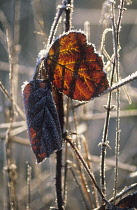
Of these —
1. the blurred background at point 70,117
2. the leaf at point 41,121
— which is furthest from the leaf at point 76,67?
the blurred background at point 70,117

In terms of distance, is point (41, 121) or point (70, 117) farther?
point (70, 117)

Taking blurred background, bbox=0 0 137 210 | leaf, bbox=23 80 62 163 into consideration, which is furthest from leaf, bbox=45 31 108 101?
blurred background, bbox=0 0 137 210

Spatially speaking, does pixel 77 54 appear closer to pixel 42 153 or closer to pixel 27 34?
pixel 42 153

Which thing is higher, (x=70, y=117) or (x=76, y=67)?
(x=76, y=67)

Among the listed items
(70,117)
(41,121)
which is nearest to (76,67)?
(41,121)

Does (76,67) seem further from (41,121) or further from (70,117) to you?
(70,117)

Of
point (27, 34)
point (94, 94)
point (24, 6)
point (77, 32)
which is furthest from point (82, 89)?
point (27, 34)
